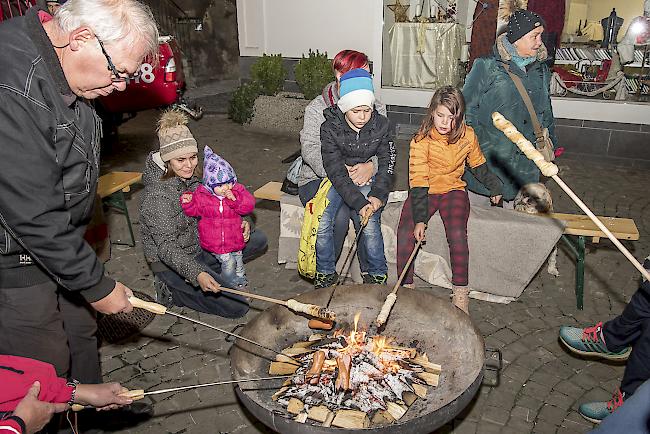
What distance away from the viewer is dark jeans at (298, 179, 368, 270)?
5488 mm

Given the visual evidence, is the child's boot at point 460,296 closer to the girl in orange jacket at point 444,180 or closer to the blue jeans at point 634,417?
the girl in orange jacket at point 444,180

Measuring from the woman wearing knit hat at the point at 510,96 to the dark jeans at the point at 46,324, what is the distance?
3926mm

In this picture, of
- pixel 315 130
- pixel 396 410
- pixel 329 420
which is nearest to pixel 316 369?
pixel 329 420

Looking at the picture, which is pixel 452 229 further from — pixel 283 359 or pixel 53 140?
pixel 53 140

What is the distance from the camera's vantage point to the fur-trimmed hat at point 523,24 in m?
5.20

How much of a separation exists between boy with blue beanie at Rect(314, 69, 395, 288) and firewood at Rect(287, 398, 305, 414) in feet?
6.72

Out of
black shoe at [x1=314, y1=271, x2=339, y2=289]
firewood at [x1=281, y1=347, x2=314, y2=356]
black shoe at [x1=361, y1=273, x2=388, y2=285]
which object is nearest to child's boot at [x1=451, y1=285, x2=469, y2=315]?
black shoe at [x1=361, y1=273, x2=388, y2=285]

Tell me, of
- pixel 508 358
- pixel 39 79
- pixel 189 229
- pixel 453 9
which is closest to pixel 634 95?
pixel 453 9

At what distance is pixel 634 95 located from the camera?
30.9ft

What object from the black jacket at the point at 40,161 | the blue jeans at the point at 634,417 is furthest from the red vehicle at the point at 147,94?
the blue jeans at the point at 634,417

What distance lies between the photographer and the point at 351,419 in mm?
3256

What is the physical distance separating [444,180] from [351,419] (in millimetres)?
2736

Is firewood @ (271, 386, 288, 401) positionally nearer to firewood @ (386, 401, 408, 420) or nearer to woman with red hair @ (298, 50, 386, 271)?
firewood @ (386, 401, 408, 420)

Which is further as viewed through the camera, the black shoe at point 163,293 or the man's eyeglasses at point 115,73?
the black shoe at point 163,293
